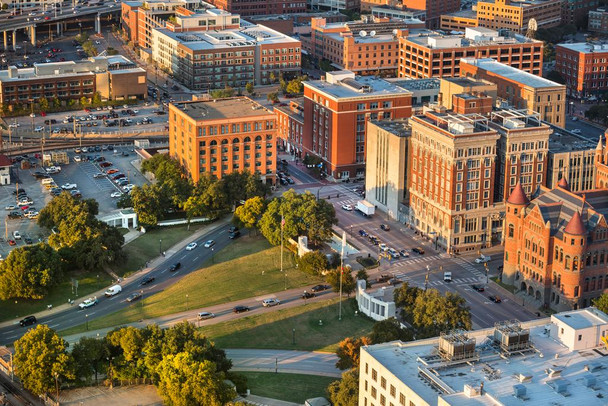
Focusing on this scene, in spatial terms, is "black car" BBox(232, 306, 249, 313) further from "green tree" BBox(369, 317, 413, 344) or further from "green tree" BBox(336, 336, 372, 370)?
"green tree" BBox(336, 336, 372, 370)

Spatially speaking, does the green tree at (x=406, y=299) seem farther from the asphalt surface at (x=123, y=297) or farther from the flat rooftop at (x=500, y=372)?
the asphalt surface at (x=123, y=297)

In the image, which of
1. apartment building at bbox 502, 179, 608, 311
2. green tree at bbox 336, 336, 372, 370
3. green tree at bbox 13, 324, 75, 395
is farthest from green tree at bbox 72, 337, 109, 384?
apartment building at bbox 502, 179, 608, 311

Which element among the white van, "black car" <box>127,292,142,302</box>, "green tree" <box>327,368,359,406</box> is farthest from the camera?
the white van

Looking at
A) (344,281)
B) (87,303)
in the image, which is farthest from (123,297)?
(344,281)

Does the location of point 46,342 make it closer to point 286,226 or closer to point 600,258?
point 286,226

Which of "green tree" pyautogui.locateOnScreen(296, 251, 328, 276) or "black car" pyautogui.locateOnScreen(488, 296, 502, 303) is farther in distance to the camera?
"green tree" pyautogui.locateOnScreen(296, 251, 328, 276)

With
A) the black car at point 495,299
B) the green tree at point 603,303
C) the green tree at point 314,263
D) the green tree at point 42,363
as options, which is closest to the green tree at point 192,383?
the green tree at point 42,363
